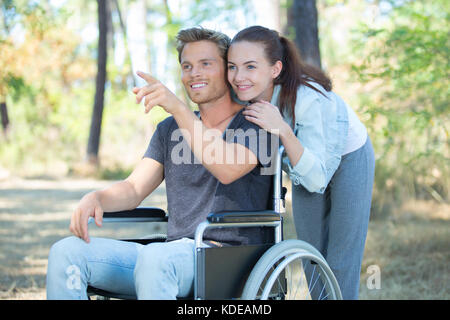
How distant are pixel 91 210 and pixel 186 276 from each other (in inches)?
18.0

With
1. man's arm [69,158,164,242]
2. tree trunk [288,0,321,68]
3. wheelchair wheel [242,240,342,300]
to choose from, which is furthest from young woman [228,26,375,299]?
tree trunk [288,0,321,68]

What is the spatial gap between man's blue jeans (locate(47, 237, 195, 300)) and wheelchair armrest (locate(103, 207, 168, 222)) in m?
0.16

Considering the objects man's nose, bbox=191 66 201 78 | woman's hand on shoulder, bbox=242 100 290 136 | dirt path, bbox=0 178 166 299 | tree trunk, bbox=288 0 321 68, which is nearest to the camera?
woman's hand on shoulder, bbox=242 100 290 136

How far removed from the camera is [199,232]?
1.77 m

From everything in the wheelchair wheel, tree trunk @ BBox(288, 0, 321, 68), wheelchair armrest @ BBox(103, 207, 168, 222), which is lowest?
the wheelchair wheel

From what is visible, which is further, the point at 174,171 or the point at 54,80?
the point at 54,80

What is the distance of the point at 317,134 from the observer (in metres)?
2.13

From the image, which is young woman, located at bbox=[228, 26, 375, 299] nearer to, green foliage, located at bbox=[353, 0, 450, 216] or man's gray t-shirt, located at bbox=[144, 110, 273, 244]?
man's gray t-shirt, located at bbox=[144, 110, 273, 244]

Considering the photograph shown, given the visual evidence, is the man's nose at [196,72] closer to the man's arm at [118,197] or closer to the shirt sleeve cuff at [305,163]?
the man's arm at [118,197]

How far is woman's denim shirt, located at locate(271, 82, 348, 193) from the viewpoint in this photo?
6.73 feet

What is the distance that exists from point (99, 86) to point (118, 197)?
432 inches

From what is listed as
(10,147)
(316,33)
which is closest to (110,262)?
(316,33)

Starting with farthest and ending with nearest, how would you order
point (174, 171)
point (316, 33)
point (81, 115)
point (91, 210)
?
1. point (81, 115)
2. point (316, 33)
3. point (174, 171)
4. point (91, 210)
